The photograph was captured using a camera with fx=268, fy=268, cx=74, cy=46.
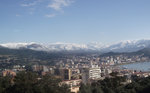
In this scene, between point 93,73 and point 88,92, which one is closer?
point 88,92

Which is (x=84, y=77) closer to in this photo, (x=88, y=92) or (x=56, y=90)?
(x=88, y=92)

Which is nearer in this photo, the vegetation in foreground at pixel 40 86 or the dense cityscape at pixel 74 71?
the vegetation in foreground at pixel 40 86

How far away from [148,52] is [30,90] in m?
96.0

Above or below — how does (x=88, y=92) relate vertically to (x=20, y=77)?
below

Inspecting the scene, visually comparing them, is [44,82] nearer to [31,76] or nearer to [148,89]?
[31,76]

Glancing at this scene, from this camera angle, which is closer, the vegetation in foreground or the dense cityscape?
the vegetation in foreground

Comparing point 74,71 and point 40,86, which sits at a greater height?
point 40,86

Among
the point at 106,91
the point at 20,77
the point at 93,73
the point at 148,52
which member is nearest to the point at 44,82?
the point at 20,77

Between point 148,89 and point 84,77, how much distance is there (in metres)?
20.0

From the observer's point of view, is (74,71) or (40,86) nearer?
(40,86)

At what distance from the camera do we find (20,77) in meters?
12.6

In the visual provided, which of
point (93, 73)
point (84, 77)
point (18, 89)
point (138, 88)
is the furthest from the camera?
point (93, 73)

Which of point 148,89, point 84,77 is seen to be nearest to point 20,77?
point 148,89

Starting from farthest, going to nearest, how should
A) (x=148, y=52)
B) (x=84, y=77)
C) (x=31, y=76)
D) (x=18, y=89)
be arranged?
(x=148, y=52), (x=84, y=77), (x=31, y=76), (x=18, y=89)
